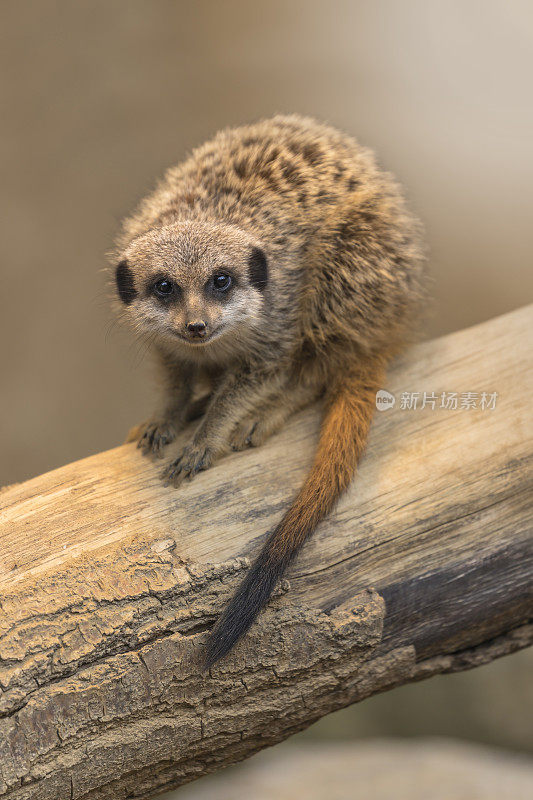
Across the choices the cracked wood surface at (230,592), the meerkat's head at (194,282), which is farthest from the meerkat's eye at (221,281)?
the cracked wood surface at (230,592)

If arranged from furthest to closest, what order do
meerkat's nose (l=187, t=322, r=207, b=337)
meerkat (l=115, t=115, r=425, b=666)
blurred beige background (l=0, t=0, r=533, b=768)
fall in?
blurred beige background (l=0, t=0, r=533, b=768)
meerkat (l=115, t=115, r=425, b=666)
meerkat's nose (l=187, t=322, r=207, b=337)

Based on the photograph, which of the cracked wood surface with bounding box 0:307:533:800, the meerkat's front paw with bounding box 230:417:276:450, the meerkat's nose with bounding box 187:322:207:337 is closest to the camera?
the cracked wood surface with bounding box 0:307:533:800

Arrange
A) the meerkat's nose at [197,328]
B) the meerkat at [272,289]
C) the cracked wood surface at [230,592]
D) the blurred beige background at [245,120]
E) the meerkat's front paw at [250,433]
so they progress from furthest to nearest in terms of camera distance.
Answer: the blurred beige background at [245,120] → the meerkat's front paw at [250,433] → the meerkat at [272,289] → the meerkat's nose at [197,328] → the cracked wood surface at [230,592]

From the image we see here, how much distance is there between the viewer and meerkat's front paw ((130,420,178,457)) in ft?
7.09

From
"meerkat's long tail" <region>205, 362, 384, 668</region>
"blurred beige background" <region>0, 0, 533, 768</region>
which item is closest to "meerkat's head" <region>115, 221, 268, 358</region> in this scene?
"meerkat's long tail" <region>205, 362, 384, 668</region>

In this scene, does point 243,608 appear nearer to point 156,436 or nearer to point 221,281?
point 156,436

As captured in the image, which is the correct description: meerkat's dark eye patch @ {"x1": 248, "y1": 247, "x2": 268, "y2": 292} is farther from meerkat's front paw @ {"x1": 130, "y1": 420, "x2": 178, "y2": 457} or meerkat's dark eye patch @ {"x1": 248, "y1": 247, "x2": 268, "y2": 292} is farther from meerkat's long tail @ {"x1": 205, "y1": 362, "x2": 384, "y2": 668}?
meerkat's front paw @ {"x1": 130, "y1": 420, "x2": 178, "y2": 457}

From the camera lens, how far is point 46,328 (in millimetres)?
3838

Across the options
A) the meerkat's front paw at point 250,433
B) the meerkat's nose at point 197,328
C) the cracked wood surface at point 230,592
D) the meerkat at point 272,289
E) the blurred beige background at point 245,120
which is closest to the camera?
the cracked wood surface at point 230,592

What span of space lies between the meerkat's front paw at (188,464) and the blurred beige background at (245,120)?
1144mm

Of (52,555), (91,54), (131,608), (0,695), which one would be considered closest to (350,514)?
(131,608)

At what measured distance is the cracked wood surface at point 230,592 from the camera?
1521 mm

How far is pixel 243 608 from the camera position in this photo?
5.25ft

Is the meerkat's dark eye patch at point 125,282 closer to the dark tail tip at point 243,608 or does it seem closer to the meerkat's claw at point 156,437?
the meerkat's claw at point 156,437
